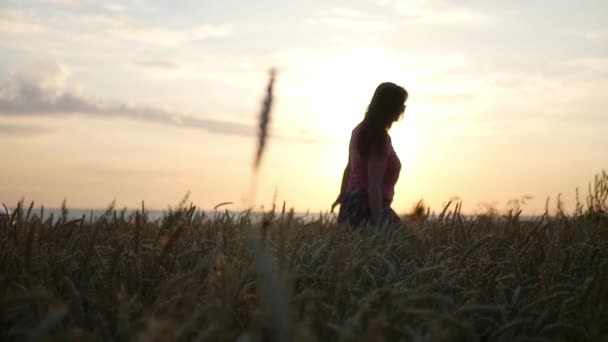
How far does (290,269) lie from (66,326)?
71 centimetres

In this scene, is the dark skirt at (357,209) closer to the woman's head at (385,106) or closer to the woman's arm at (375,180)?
the woman's arm at (375,180)

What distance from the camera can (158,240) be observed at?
2838 mm

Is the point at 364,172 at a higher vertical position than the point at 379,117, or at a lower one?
lower

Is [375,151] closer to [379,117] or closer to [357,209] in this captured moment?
[379,117]

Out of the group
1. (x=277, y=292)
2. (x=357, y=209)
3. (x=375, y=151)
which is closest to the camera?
(x=277, y=292)

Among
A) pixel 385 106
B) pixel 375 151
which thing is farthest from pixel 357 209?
pixel 385 106

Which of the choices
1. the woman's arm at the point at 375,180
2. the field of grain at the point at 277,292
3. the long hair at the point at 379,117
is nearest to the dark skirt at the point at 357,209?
the woman's arm at the point at 375,180

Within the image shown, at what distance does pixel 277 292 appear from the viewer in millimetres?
1021

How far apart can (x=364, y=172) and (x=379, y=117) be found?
2.20 ft

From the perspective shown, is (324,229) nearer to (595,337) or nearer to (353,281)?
(353,281)

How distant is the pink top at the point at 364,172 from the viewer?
7109 mm

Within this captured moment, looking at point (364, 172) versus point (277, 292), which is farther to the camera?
point (364, 172)

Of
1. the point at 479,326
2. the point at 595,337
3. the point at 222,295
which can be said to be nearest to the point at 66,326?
the point at 222,295

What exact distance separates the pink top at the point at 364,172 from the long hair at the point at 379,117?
0.21m
